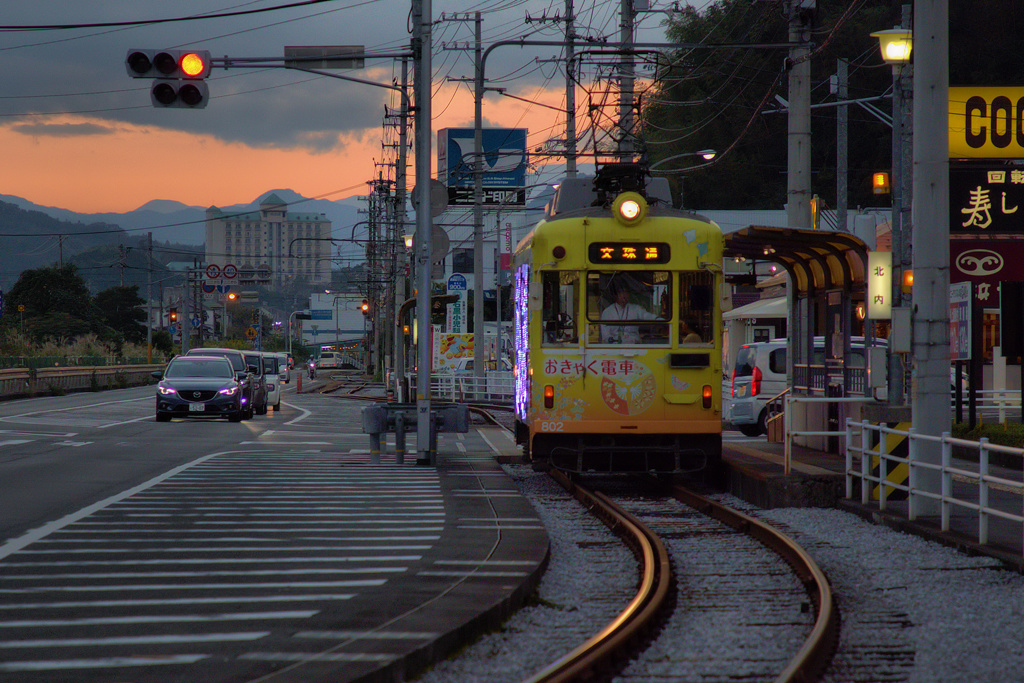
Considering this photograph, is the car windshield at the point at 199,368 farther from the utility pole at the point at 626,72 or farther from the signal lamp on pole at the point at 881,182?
the signal lamp on pole at the point at 881,182

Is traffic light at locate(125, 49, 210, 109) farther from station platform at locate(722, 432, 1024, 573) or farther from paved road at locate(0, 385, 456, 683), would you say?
station platform at locate(722, 432, 1024, 573)

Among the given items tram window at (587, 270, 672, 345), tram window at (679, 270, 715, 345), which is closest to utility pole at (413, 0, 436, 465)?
tram window at (587, 270, 672, 345)

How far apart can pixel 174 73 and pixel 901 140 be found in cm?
1093

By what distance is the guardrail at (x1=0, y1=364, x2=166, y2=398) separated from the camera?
38719mm

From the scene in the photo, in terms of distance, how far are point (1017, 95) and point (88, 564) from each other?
2158 centimetres

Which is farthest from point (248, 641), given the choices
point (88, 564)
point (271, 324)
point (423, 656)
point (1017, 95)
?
point (271, 324)

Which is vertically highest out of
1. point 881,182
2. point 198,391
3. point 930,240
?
point 881,182

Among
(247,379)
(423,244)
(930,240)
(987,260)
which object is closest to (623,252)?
(423,244)

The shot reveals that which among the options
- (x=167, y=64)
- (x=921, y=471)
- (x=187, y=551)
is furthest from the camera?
(x=167, y=64)

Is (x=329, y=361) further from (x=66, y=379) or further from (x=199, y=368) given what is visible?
(x=199, y=368)

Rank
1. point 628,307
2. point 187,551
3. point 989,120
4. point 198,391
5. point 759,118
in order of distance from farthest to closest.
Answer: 1. point 759,118
2. point 198,391
3. point 989,120
4. point 628,307
5. point 187,551

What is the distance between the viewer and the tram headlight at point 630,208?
13.6 meters

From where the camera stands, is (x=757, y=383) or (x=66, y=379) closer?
(x=757, y=383)

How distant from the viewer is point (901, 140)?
A: 17047 millimetres
